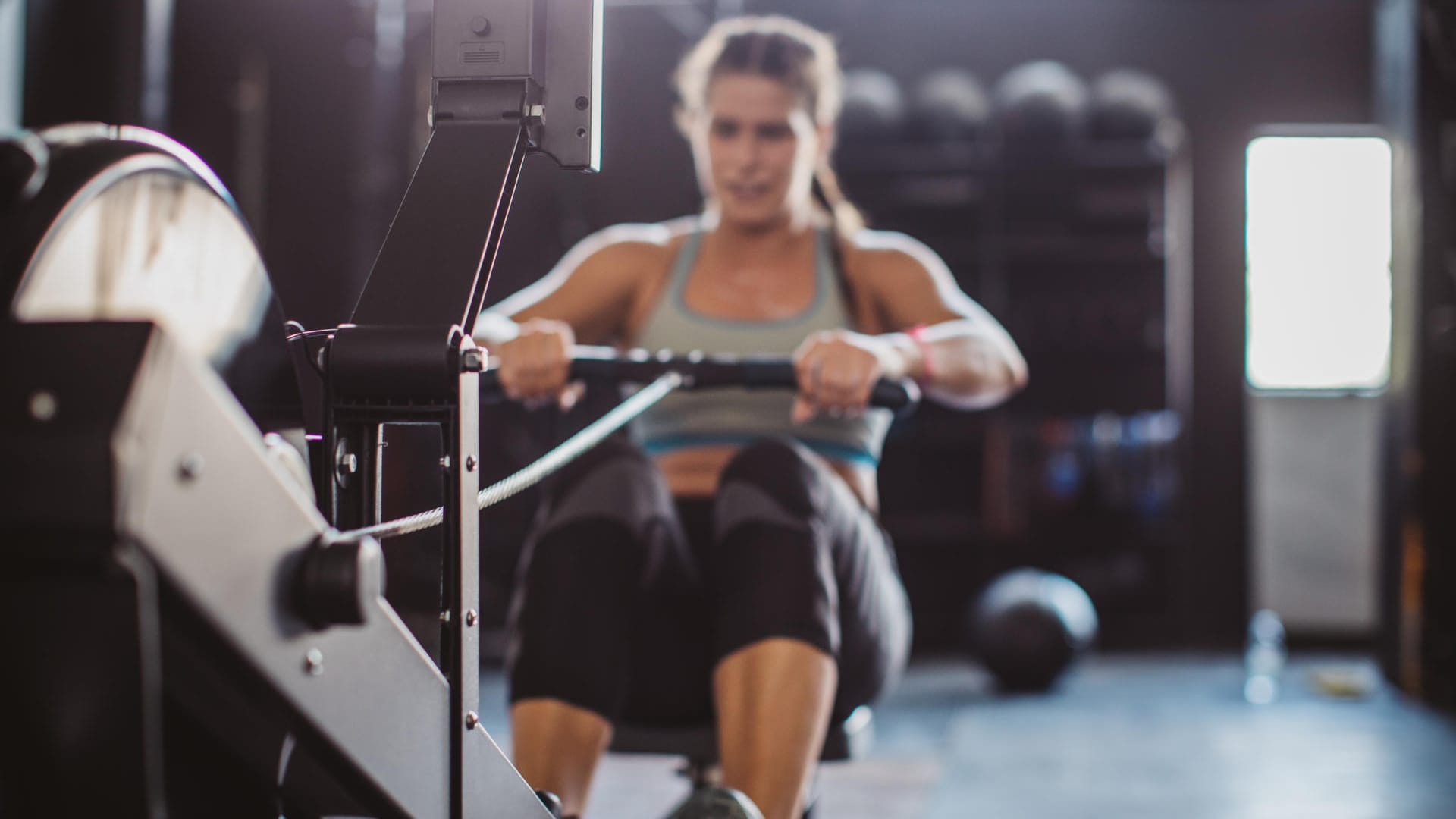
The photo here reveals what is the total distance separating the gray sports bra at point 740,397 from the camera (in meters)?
1.49

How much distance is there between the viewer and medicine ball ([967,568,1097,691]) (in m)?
4.01

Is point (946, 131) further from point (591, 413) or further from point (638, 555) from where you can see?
point (638, 555)

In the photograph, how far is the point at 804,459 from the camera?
1.19 m

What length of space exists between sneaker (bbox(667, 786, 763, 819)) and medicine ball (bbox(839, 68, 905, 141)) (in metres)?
4.16

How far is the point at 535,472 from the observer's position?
0.99 m

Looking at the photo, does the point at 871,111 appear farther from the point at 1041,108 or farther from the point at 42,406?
the point at 42,406

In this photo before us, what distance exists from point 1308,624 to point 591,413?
3912 mm

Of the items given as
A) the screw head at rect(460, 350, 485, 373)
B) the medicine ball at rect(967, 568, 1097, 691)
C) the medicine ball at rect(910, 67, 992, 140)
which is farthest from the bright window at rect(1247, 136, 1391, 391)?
the screw head at rect(460, 350, 485, 373)

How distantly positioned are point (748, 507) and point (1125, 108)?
410 centimetres

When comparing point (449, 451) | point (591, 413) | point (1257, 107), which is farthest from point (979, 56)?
point (449, 451)

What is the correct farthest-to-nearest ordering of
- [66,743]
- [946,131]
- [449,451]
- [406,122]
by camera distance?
[946,131]
[406,122]
[449,451]
[66,743]

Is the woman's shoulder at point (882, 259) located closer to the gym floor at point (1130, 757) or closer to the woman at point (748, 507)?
the woman at point (748, 507)

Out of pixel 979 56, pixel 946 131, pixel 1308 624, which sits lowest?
pixel 1308 624

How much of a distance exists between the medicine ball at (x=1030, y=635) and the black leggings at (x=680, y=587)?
2852mm
